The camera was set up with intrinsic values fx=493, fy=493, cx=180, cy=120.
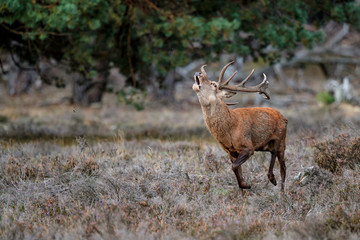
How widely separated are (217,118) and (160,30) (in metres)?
5.96

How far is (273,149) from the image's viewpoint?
271 inches

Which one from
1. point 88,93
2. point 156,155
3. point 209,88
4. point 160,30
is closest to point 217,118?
point 209,88

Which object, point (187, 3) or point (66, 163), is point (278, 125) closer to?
point (66, 163)

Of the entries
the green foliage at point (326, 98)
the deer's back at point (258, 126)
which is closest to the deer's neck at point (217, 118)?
the deer's back at point (258, 126)

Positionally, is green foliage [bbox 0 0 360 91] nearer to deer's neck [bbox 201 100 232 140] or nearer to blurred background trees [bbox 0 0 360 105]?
blurred background trees [bbox 0 0 360 105]

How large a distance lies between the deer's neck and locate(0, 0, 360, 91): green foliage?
472cm

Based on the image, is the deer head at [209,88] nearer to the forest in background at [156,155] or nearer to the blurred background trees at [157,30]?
the forest in background at [156,155]

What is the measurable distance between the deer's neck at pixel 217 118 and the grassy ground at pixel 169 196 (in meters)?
0.87

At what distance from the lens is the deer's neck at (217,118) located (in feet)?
20.4

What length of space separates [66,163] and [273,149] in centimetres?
312

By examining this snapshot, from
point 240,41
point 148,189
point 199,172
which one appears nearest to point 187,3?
point 240,41

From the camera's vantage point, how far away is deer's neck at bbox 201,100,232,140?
20.4ft

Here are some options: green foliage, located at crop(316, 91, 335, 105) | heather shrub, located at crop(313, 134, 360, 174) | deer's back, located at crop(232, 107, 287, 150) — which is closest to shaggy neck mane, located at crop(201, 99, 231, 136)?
deer's back, located at crop(232, 107, 287, 150)

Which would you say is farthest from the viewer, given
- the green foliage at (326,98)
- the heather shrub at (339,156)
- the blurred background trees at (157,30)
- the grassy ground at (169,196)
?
the green foliage at (326,98)
